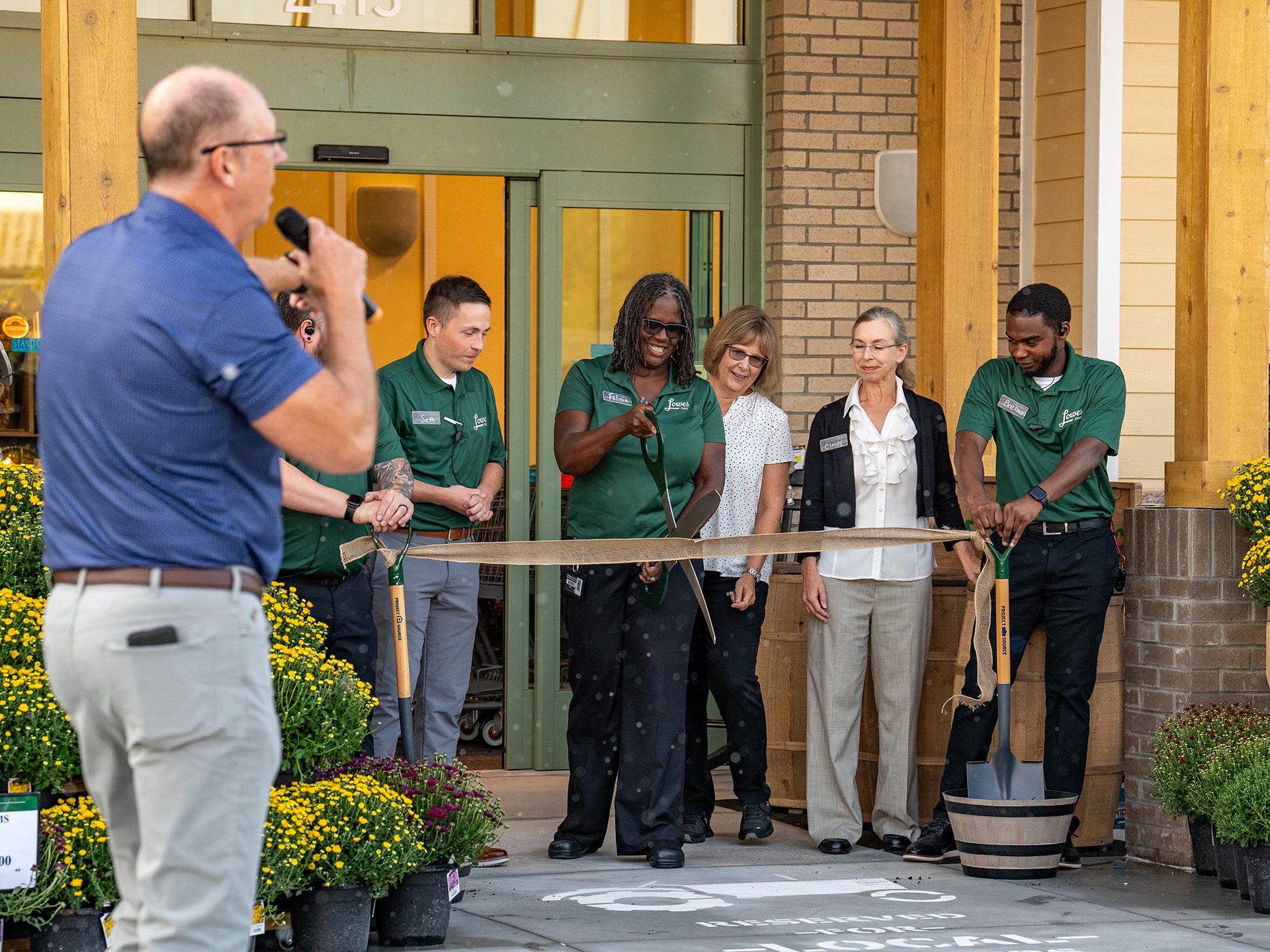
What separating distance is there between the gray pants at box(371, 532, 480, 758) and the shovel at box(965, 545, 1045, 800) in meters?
1.74

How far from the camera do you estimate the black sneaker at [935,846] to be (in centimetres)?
604

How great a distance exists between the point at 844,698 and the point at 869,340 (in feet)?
4.20

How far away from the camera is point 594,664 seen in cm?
584

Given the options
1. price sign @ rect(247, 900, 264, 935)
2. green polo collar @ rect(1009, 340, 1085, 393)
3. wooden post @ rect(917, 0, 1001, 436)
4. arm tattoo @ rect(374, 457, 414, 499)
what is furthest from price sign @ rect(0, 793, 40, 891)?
wooden post @ rect(917, 0, 1001, 436)

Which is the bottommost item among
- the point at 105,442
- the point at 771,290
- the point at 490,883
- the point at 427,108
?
the point at 490,883

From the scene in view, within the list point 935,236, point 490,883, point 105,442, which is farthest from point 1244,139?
point 105,442

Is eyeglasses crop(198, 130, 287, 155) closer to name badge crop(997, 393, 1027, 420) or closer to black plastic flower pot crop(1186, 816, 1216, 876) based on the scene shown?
name badge crop(997, 393, 1027, 420)

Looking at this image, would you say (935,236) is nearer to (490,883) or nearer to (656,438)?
(656,438)

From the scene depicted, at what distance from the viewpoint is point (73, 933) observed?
4164 millimetres

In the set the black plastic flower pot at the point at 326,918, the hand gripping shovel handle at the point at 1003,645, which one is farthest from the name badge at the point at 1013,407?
the black plastic flower pot at the point at 326,918

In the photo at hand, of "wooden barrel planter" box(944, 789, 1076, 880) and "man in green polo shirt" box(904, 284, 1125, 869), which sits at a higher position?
"man in green polo shirt" box(904, 284, 1125, 869)

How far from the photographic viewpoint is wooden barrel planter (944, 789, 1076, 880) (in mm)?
5691

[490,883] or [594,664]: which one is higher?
[594,664]

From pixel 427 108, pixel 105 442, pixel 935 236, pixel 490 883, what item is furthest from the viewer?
pixel 427 108
